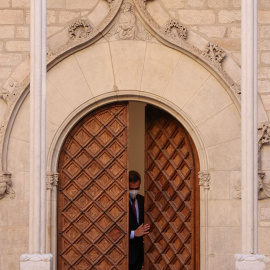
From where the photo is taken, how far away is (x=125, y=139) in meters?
13.9

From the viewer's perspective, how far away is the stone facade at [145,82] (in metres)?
13.4

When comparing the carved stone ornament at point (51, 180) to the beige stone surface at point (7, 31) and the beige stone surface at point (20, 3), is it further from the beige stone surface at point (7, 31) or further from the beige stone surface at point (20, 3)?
the beige stone surface at point (20, 3)

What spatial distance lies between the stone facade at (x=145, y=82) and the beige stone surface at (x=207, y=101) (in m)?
0.01

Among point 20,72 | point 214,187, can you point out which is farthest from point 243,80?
point 20,72

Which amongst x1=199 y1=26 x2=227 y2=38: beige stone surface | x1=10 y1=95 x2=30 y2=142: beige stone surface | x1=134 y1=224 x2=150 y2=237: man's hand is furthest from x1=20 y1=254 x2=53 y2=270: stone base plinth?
x1=199 y1=26 x2=227 y2=38: beige stone surface

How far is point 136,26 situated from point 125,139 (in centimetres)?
149

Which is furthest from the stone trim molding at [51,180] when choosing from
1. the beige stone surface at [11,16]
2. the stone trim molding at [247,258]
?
the stone trim molding at [247,258]

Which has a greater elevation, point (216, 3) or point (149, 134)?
point (216, 3)

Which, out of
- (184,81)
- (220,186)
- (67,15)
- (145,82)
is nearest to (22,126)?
(67,15)

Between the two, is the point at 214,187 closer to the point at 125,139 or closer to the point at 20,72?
the point at 125,139

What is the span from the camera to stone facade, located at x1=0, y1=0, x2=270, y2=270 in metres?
13.4

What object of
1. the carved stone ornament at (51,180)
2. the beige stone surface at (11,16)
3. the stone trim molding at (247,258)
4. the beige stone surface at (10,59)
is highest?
the beige stone surface at (11,16)

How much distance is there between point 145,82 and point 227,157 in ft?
4.74

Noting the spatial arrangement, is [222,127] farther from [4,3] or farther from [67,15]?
[4,3]
